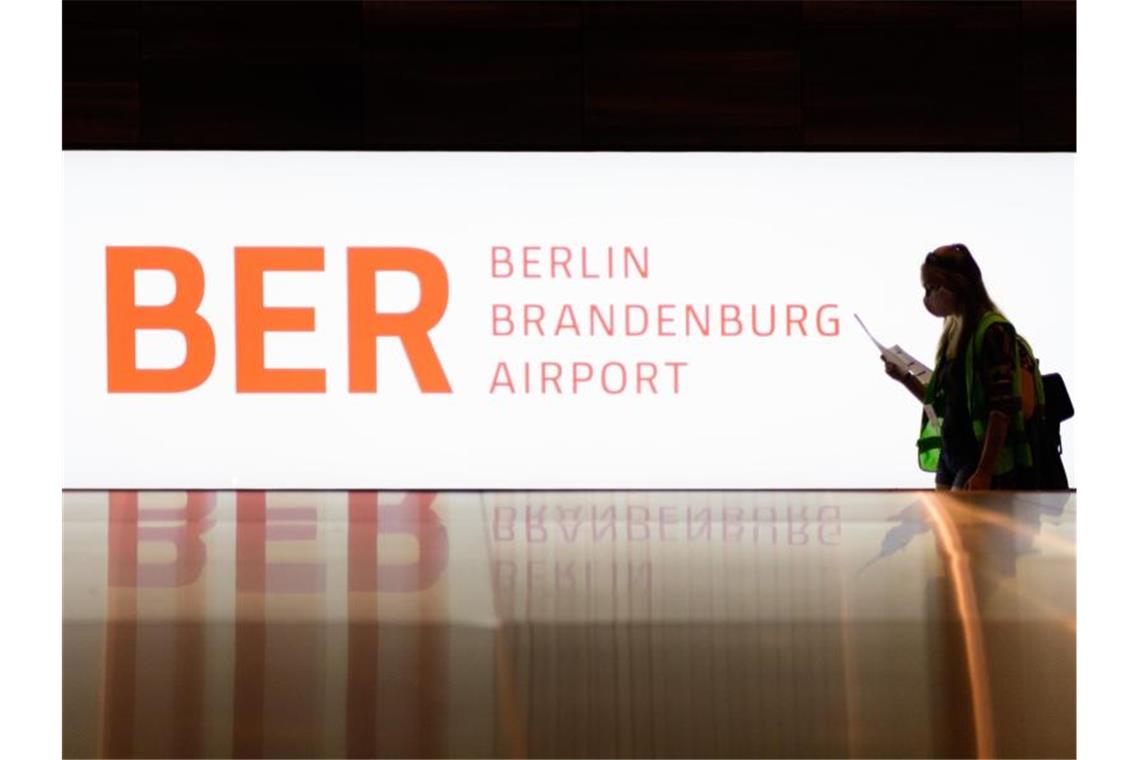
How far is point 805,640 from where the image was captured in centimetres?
47

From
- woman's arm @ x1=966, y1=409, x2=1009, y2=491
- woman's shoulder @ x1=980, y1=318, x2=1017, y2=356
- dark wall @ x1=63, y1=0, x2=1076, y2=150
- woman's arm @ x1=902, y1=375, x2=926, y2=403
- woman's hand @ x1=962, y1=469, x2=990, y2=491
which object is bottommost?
woman's hand @ x1=962, y1=469, x2=990, y2=491

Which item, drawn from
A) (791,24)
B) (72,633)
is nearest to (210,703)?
(72,633)

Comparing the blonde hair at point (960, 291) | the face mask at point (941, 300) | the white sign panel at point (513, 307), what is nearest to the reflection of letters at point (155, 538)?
the blonde hair at point (960, 291)

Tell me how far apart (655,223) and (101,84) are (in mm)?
2209

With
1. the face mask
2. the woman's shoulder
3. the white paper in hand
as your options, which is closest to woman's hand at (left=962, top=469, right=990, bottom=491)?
the woman's shoulder

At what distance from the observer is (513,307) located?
14.0 ft

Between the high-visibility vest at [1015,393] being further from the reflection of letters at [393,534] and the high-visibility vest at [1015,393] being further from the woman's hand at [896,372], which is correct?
the reflection of letters at [393,534]

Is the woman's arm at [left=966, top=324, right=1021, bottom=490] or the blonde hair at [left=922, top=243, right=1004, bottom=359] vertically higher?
the blonde hair at [left=922, top=243, right=1004, bottom=359]

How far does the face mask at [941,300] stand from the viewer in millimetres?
3141

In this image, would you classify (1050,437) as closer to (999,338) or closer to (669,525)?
(999,338)

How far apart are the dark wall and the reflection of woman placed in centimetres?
134

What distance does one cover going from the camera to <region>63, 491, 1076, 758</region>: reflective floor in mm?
398

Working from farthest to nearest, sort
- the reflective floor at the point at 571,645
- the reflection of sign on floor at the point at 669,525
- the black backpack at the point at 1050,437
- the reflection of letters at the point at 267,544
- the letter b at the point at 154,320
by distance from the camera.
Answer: the letter b at the point at 154,320 → the black backpack at the point at 1050,437 → the reflection of sign on floor at the point at 669,525 → the reflection of letters at the point at 267,544 → the reflective floor at the point at 571,645

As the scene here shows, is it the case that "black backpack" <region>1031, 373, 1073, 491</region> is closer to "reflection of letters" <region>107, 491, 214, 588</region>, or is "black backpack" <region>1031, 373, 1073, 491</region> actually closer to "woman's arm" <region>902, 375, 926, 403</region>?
"woman's arm" <region>902, 375, 926, 403</region>
